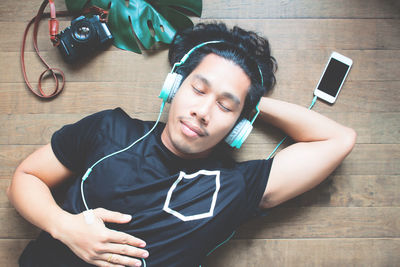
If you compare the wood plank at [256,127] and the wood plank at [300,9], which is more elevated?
the wood plank at [300,9]

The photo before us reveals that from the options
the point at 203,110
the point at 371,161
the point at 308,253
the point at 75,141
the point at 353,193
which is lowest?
the point at 308,253

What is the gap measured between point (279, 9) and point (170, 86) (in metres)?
0.76

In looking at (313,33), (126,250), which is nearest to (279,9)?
(313,33)

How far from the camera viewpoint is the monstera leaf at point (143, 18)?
1.53 metres

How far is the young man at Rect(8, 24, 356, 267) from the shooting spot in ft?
3.95

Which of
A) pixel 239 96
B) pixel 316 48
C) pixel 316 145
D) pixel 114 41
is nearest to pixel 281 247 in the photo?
pixel 316 145

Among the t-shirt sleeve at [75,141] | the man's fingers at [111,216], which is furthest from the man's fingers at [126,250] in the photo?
the t-shirt sleeve at [75,141]

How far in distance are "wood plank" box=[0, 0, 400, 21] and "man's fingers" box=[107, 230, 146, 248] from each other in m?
1.12

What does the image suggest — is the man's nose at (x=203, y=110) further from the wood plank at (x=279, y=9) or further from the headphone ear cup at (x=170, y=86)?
the wood plank at (x=279, y=9)

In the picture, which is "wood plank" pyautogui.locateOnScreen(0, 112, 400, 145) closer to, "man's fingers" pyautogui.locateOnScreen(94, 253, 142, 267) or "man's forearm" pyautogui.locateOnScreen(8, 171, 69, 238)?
"man's forearm" pyautogui.locateOnScreen(8, 171, 69, 238)

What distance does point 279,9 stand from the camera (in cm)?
161

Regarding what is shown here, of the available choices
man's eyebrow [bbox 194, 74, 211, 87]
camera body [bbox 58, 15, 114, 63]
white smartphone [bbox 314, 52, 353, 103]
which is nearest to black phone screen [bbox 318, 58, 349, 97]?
white smartphone [bbox 314, 52, 353, 103]

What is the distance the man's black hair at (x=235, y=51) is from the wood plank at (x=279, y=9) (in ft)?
0.44

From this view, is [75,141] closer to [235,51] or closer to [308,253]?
[235,51]
